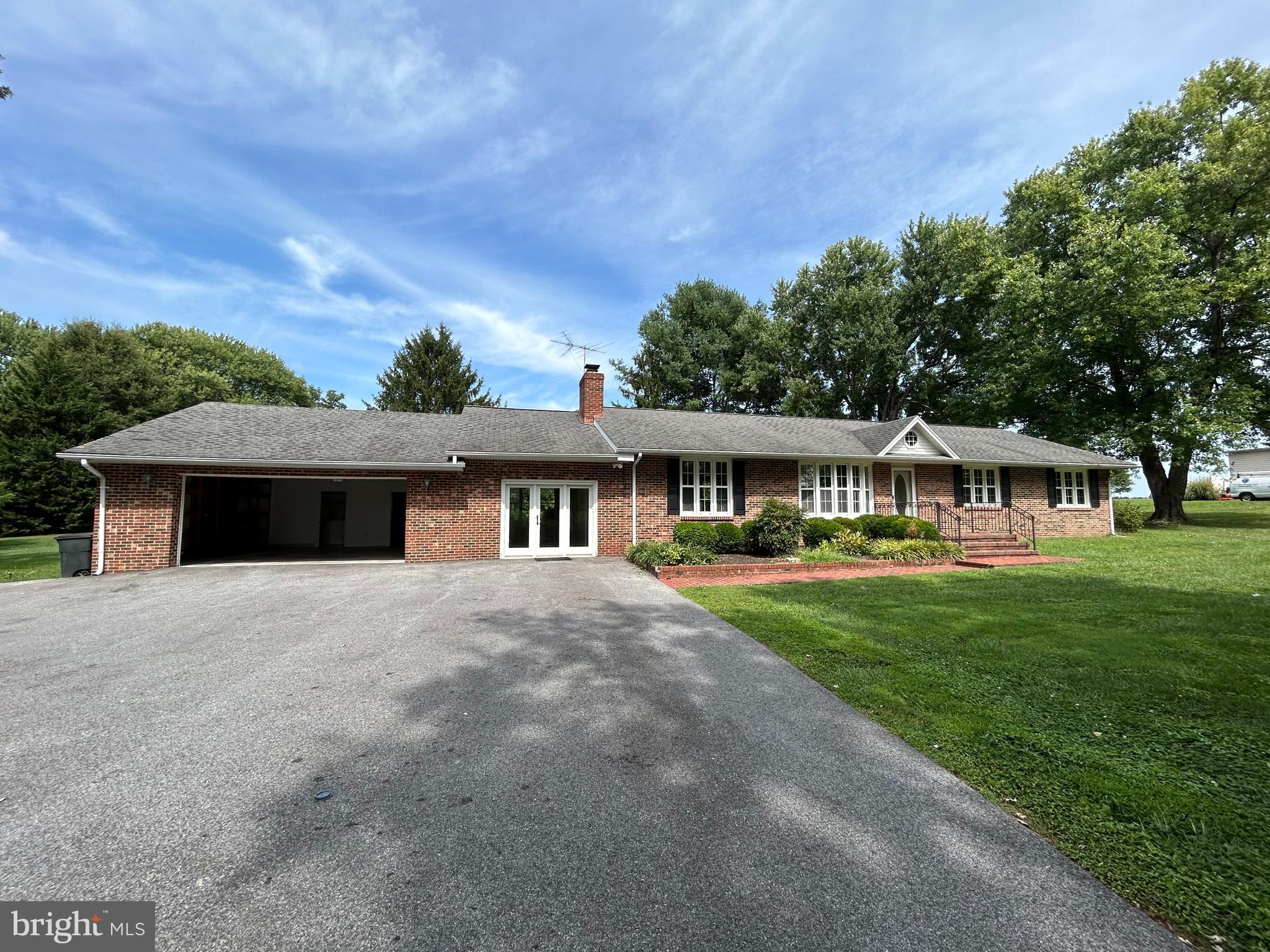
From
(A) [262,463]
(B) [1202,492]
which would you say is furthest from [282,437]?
(B) [1202,492]

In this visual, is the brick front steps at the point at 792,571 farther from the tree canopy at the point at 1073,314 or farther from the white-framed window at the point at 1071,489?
the tree canopy at the point at 1073,314

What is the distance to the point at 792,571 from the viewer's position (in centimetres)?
1127

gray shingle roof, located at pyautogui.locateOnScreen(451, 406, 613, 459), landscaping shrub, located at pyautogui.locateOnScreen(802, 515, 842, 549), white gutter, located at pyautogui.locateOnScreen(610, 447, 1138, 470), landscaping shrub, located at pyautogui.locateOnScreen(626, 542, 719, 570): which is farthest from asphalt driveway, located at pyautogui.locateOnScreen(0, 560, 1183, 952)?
landscaping shrub, located at pyautogui.locateOnScreen(802, 515, 842, 549)

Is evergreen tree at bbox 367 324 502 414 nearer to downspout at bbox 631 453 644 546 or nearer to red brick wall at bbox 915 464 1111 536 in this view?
downspout at bbox 631 453 644 546

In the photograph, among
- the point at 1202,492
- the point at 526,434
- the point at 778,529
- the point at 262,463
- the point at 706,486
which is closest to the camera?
the point at 262,463

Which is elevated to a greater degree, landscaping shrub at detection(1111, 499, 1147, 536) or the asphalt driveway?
landscaping shrub at detection(1111, 499, 1147, 536)

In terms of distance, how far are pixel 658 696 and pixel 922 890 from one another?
7.84 feet

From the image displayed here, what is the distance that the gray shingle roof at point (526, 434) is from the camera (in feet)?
44.6

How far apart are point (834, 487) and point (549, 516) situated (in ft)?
28.2

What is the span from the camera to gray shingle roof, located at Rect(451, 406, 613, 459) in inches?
535

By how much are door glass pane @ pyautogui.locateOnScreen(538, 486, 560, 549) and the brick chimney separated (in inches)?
154

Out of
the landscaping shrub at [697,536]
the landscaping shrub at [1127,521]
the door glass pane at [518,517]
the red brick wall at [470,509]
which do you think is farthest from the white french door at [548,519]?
the landscaping shrub at [1127,521]

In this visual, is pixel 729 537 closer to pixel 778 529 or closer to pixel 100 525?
pixel 778 529

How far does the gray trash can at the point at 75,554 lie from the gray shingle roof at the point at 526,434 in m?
7.54
